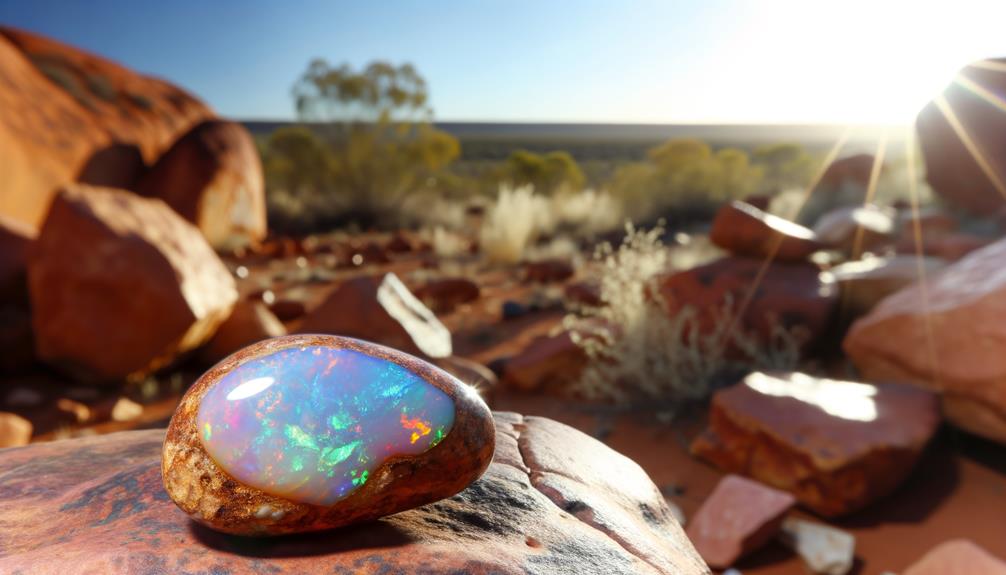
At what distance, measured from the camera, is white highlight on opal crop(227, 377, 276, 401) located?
124cm

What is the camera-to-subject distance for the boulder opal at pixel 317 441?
1.20 metres

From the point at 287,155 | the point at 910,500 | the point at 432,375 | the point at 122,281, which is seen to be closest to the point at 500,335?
the point at 122,281

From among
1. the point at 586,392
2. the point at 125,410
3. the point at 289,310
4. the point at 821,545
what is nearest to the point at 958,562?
the point at 821,545

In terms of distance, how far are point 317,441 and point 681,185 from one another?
15.1m

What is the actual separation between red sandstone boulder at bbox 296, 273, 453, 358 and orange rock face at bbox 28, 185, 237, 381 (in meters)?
0.94

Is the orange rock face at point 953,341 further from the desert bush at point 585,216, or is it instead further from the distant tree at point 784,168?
the distant tree at point 784,168

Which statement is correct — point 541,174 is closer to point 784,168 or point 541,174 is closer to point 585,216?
point 585,216

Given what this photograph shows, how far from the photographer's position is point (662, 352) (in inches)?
191

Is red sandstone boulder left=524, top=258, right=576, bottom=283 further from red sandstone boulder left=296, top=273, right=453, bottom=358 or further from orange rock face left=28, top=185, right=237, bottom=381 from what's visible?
orange rock face left=28, top=185, right=237, bottom=381

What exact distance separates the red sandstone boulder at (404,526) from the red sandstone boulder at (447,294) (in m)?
5.04

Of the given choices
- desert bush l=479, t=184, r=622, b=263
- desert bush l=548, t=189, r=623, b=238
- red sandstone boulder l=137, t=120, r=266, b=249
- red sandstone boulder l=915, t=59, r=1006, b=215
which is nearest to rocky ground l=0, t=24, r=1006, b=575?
red sandstone boulder l=137, t=120, r=266, b=249

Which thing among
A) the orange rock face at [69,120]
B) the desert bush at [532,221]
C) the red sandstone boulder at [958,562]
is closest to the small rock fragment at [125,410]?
the orange rock face at [69,120]

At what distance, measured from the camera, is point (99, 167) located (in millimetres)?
9227

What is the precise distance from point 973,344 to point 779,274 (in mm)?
1717
